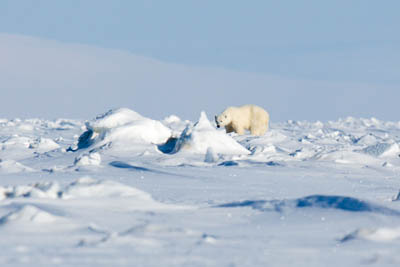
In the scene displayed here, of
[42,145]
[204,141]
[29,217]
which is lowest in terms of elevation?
[42,145]

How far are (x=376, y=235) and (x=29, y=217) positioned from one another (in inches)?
79.4

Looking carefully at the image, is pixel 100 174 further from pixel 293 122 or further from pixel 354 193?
pixel 293 122

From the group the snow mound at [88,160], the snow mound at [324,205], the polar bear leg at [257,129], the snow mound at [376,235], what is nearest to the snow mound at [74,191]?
the snow mound at [324,205]

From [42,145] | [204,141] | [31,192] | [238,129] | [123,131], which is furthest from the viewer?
[238,129]

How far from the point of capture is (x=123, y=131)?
1150 centimetres

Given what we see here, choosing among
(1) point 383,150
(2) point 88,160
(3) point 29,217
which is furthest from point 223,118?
(3) point 29,217

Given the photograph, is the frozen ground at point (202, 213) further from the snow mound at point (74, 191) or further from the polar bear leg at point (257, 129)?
the polar bear leg at point (257, 129)

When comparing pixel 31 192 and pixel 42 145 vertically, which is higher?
pixel 31 192

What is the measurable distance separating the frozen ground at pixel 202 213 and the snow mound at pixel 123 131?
1443 mm

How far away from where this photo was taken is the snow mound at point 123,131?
37.4 feet

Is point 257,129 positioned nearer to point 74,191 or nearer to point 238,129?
point 238,129

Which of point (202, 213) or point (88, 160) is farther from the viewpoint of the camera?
point (88, 160)

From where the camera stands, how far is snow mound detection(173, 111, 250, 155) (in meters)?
10.7

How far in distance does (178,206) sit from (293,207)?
850mm
